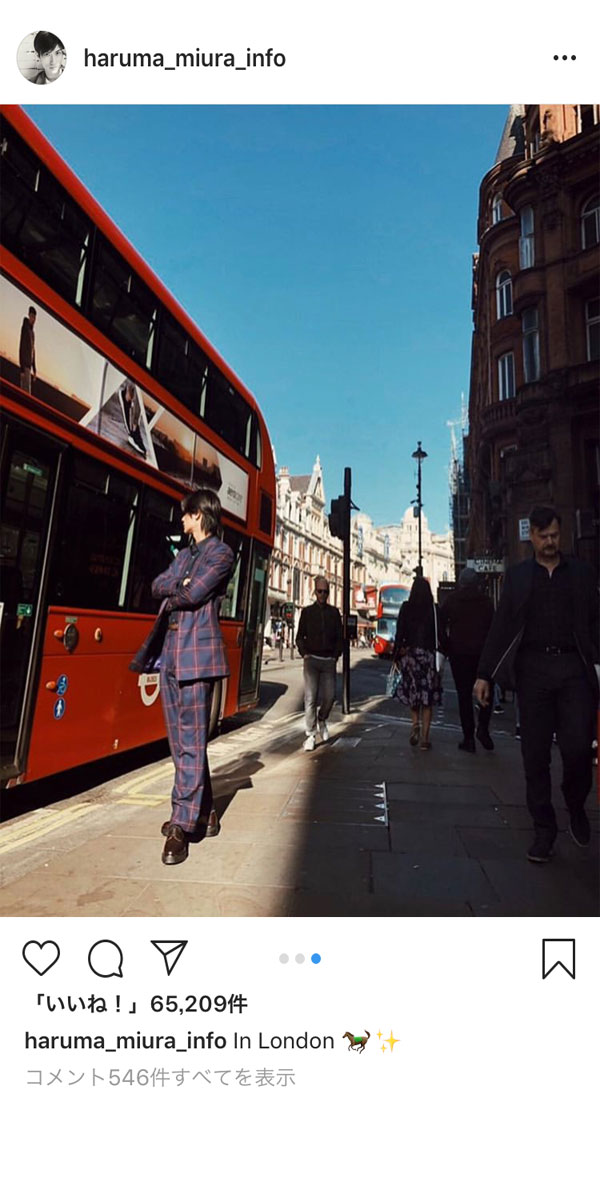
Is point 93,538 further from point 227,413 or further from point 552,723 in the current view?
point 552,723

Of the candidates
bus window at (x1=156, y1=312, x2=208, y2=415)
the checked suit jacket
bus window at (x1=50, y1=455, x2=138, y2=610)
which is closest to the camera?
the checked suit jacket

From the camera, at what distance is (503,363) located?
2323 cm

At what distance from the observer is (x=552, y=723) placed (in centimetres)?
323

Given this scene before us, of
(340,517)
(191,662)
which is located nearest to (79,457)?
(191,662)

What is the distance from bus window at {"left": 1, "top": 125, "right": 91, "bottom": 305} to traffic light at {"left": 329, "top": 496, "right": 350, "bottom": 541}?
6349mm

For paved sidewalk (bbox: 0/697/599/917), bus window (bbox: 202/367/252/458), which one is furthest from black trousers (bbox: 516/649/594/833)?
bus window (bbox: 202/367/252/458)

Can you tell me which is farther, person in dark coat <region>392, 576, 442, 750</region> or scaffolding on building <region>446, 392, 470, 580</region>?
scaffolding on building <region>446, 392, 470, 580</region>

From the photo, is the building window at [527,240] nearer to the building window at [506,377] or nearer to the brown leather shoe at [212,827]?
the building window at [506,377]

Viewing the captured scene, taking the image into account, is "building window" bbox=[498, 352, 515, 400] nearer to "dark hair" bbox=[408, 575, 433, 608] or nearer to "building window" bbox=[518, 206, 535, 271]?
"building window" bbox=[518, 206, 535, 271]

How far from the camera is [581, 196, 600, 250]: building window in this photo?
54.4ft

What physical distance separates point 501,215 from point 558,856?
26.0 m
